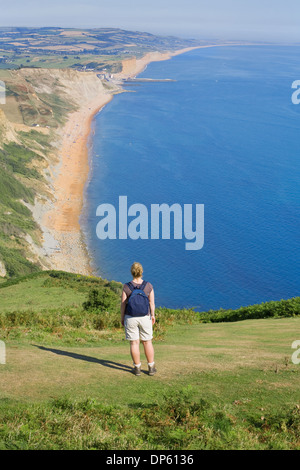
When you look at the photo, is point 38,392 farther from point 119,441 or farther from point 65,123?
point 65,123

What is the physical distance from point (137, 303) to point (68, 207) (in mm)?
64381

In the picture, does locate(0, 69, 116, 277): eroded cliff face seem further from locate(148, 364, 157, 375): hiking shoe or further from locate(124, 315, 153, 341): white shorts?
locate(124, 315, 153, 341): white shorts

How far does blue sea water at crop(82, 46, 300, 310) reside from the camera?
177 ft

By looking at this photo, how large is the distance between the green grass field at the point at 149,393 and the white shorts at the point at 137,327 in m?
0.93

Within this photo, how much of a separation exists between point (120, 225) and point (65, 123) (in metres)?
61.2

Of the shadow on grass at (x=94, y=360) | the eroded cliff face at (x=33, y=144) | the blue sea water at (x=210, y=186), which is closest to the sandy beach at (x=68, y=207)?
the eroded cliff face at (x=33, y=144)

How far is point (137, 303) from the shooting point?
30.7ft

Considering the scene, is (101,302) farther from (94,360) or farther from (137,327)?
(137,327)

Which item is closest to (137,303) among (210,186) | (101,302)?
(101,302)

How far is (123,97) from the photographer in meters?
172

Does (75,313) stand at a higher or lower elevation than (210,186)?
lower

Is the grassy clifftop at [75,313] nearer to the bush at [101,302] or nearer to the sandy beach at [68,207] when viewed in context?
the bush at [101,302]

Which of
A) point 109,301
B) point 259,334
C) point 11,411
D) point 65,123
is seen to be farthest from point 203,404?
point 65,123
